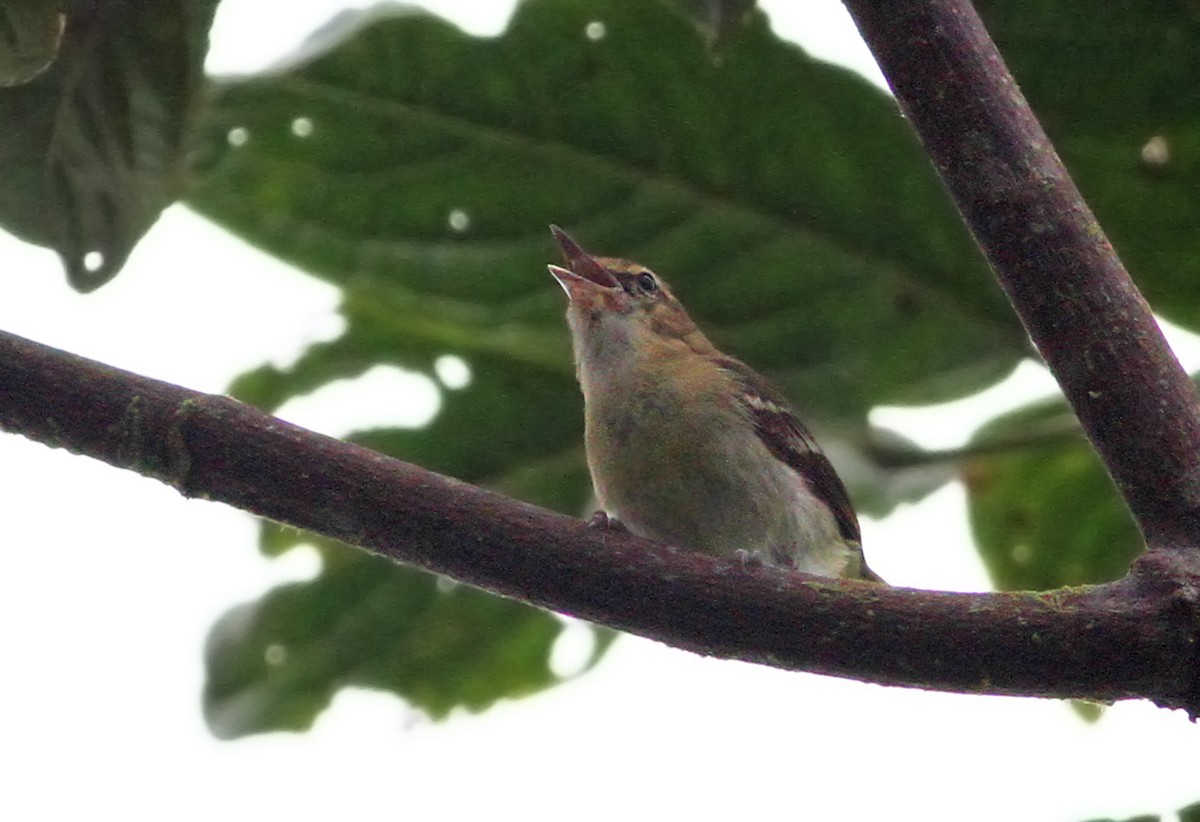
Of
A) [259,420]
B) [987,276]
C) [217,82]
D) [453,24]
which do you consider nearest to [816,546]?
[987,276]

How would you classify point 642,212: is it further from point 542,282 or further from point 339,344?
point 339,344

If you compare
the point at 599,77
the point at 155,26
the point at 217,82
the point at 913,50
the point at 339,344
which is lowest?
the point at 339,344

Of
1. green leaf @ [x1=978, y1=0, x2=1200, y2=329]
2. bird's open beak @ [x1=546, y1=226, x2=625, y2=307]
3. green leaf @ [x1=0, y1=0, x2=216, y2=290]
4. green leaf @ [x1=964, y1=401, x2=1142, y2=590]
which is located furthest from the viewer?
bird's open beak @ [x1=546, y1=226, x2=625, y2=307]

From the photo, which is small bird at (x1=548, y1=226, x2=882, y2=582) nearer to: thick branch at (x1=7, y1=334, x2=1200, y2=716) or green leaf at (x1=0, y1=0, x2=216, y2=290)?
green leaf at (x1=0, y1=0, x2=216, y2=290)

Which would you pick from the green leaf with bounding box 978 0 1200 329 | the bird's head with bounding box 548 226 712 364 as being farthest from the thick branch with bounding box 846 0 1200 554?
the bird's head with bounding box 548 226 712 364

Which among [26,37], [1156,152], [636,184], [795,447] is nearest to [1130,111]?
[1156,152]

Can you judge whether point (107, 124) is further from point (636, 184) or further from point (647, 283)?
point (647, 283)
